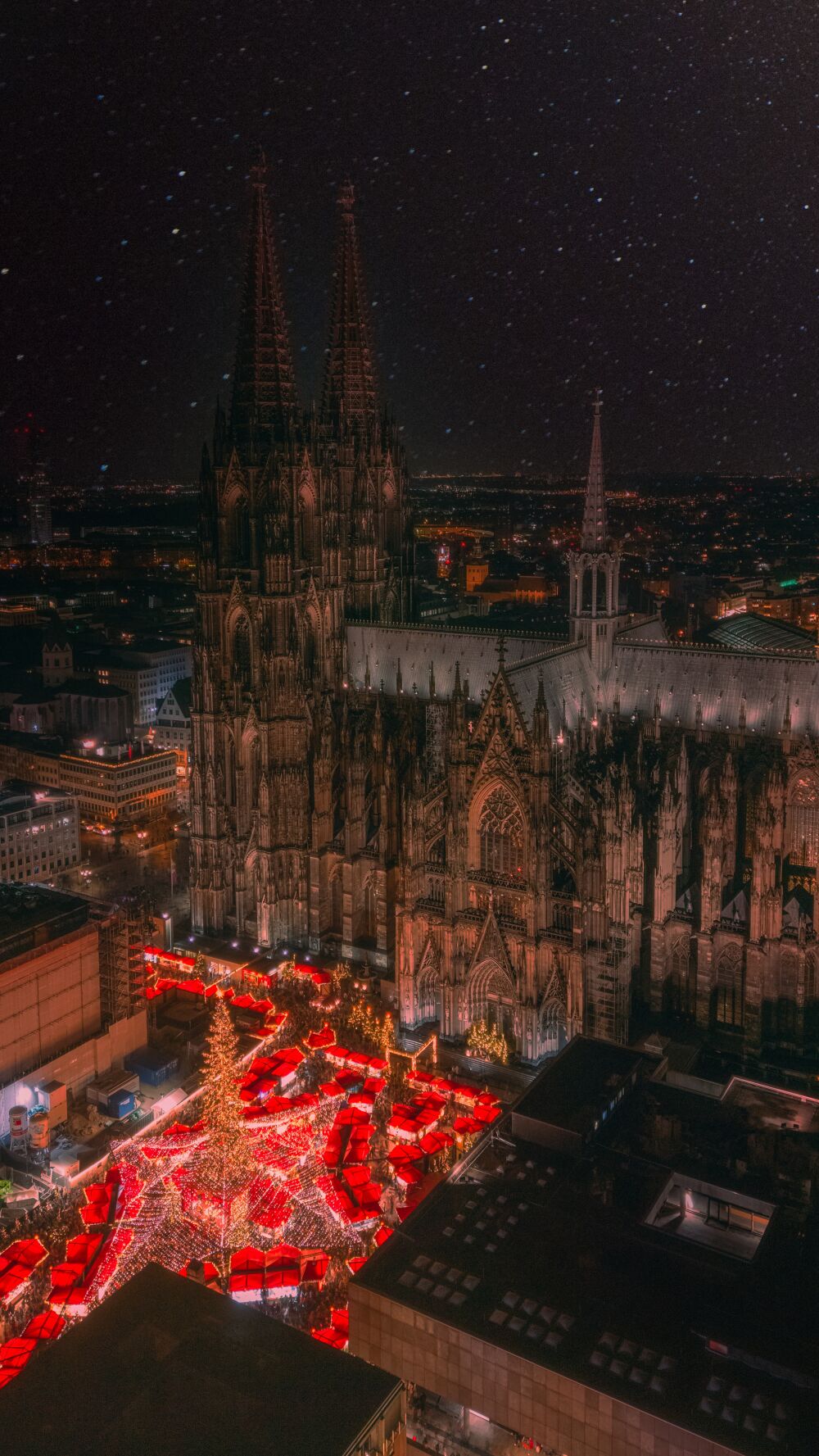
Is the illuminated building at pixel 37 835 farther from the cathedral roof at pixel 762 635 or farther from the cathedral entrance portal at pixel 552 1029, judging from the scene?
the cathedral roof at pixel 762 635

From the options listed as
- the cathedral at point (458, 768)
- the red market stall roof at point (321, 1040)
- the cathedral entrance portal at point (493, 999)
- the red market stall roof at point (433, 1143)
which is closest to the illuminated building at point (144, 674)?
the cathedral at point (458, 768)

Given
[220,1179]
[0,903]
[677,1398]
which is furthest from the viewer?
[0,903]

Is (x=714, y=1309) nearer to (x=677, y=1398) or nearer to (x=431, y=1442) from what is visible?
(x=677, y=1398)

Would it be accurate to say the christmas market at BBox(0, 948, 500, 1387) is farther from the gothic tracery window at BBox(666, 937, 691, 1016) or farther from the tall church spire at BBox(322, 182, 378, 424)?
the tall church spire at BBox(322, 182, 378, 424)

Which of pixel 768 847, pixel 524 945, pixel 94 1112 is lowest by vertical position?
pixel 94 1112

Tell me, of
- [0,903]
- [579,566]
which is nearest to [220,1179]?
[0,903]

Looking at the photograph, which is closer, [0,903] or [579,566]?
[0,903]

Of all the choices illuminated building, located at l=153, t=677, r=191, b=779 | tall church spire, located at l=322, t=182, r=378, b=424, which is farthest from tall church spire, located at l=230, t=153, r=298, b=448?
illuminated building, located at l=153, t=677, r=191, b=779
